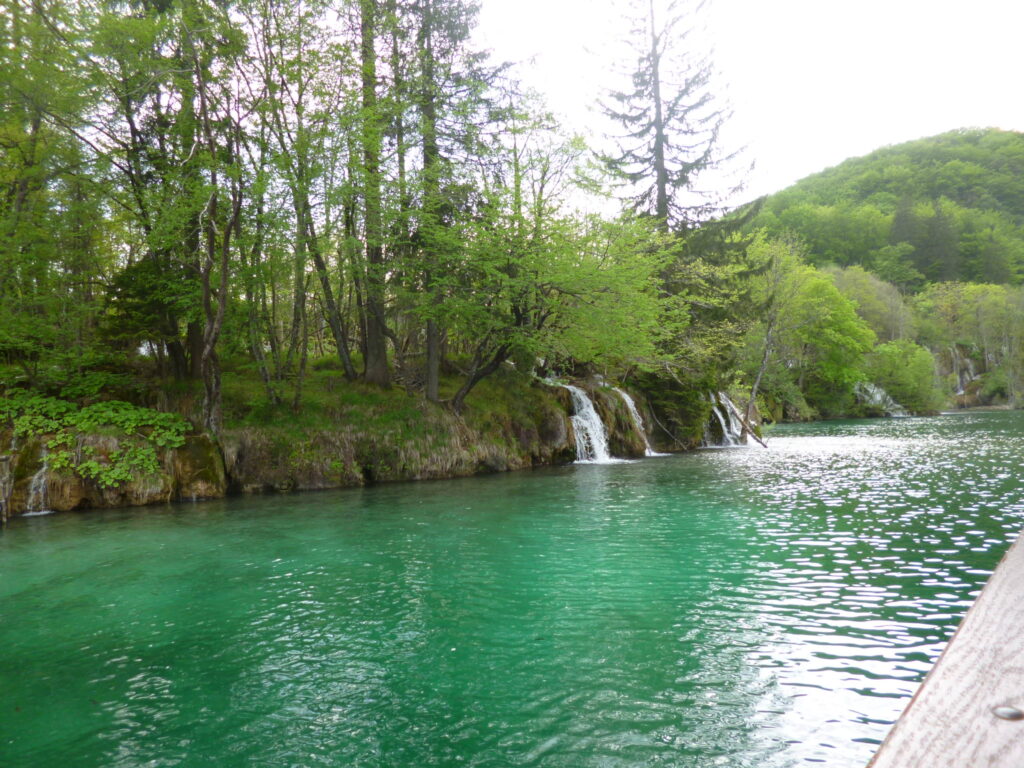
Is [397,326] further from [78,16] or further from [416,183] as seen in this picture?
[78,16]

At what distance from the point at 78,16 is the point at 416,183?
8.00m

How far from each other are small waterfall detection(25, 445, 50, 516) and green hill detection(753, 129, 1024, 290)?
210 ft

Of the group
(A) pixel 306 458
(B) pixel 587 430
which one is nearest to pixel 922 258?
(B) pixel 587 430

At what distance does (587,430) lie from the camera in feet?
67.4

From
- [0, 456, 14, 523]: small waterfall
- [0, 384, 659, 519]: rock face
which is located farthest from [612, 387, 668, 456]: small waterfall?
[0, 456, 14, 523]: small waterfall

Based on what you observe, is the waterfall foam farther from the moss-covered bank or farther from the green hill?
the green hill

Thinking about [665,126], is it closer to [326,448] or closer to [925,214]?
[326,448]

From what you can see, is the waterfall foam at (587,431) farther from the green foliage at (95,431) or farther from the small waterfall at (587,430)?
the green foliage at (95,431)

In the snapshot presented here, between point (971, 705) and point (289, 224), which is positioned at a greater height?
point (289, 224)

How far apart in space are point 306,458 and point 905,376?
4942cm

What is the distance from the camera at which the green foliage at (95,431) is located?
40.5 ft

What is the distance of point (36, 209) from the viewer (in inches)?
547

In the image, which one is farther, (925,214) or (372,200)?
(925,214)

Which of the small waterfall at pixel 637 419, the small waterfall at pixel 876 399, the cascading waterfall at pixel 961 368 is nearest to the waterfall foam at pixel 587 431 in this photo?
the small waterfall at pixel 637 419
